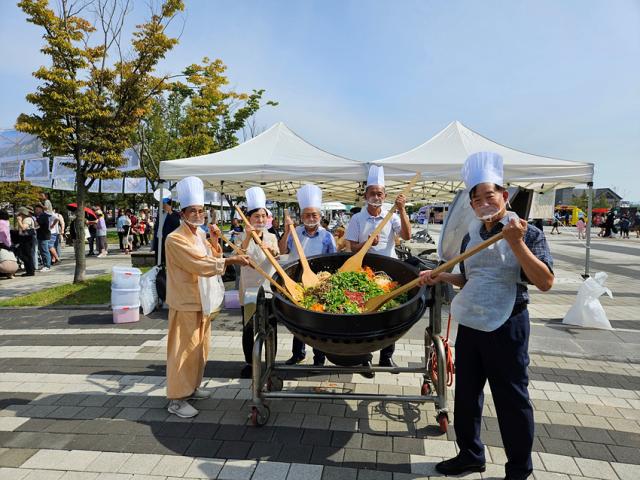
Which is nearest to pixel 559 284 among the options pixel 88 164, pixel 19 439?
pixel 19 439

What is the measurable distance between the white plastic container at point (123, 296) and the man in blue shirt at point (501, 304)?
17.4 ft

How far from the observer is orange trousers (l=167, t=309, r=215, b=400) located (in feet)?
10.4

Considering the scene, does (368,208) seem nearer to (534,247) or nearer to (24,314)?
(534,247)

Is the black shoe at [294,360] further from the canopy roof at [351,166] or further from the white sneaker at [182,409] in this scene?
the canopy roof at [351,166]

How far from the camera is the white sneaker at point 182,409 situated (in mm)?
3188

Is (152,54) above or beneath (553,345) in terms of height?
above

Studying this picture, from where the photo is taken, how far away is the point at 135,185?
18.3 m

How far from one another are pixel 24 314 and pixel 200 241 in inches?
208

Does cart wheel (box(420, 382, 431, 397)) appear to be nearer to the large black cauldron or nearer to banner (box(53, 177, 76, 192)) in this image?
the large black cauldron

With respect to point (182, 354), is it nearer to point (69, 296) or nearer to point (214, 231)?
point (214, 231)

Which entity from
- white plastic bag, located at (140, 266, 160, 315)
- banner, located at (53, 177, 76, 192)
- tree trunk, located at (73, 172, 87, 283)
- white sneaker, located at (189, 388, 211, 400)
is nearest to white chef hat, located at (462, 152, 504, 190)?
white sneaker, located at (189, 388, 211, 400)

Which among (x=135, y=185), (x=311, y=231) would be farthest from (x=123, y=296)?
(x=135, y=185)

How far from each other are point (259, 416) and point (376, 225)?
209cm

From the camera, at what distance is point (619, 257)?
49.6 ft
